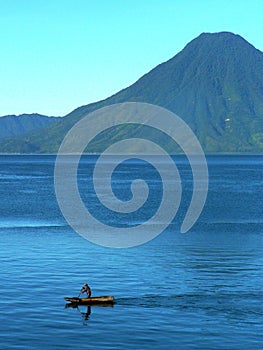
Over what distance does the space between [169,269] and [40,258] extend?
18.3 m

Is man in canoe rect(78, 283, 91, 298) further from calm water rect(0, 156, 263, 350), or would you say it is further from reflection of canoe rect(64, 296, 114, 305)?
calm water rect(0, 156, 263, 350)

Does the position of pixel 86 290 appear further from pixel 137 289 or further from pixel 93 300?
pixel 137 289

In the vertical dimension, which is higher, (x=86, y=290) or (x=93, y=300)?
(x=86, y=290)

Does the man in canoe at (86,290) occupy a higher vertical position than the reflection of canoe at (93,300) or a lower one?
higher

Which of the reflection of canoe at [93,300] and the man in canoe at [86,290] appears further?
the man in canoe at [86,290]

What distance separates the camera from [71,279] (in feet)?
233

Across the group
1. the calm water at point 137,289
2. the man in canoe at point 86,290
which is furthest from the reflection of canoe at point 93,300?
the calm water at point 137,289

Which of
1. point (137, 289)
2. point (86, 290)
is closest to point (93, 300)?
point (86, 290)

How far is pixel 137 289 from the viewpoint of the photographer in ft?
219

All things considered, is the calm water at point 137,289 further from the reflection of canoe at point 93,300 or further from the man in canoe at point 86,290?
the man in canoe at point 86,290

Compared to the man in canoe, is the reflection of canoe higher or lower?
lower

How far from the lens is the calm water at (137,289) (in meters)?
52.2

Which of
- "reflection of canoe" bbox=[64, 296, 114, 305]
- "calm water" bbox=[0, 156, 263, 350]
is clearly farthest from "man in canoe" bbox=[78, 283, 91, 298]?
"calm water" bbox=[0, 156, 263, 350]

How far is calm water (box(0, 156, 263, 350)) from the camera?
2055 inches
